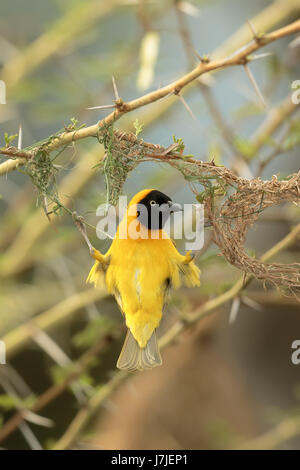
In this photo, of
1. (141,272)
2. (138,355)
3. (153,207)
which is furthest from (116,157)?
(138,355)

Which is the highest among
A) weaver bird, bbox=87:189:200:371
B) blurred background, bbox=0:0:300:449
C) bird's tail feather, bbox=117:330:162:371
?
blurred background, bbox=0:0:300:449

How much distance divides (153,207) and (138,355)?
487mm

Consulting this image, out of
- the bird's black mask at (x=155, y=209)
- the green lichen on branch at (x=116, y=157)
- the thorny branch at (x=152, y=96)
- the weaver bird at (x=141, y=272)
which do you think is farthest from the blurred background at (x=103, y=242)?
the thorny branch at (x=152, y=96)

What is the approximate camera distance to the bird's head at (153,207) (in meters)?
1.64

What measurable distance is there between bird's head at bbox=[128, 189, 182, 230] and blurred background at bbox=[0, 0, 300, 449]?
0.45 m

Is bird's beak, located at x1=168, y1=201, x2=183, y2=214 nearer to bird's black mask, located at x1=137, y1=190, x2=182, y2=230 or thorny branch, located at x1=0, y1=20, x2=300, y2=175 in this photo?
bird's black mask, located at x1=137, y1=190, x2=182, y2=230

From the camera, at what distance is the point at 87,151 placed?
327cm

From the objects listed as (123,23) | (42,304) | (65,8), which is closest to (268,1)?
(123,23)

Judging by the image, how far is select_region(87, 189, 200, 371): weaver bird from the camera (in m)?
1.72

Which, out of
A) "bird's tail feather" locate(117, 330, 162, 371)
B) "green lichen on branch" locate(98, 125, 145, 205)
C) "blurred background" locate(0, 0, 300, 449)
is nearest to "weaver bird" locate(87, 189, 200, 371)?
"bird's tail feather" locate(117, 330, 162, 371)

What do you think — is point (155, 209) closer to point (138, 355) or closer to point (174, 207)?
point (174, 207)

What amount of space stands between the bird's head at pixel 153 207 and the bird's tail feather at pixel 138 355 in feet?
1.21

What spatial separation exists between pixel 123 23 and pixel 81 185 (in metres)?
3.80
